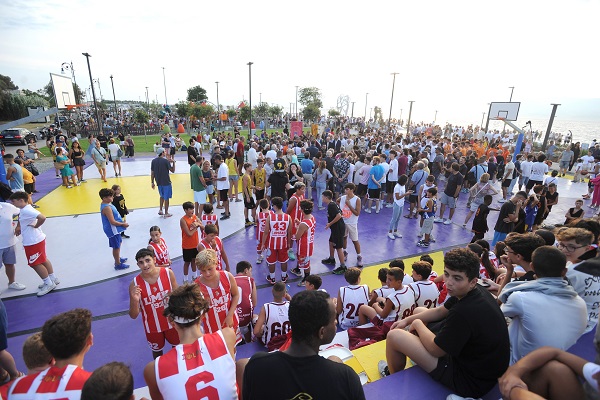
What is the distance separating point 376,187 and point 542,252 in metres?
7.69

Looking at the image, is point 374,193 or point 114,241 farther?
point 374,193

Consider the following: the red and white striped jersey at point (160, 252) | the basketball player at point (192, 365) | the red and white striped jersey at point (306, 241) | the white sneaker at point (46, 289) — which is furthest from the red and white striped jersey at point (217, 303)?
the white sneaker at point (46, 289)

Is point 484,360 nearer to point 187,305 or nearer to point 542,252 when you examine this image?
point 542,252

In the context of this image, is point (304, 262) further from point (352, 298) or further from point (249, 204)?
point (249, 204)

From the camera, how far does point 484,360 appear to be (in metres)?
2.20

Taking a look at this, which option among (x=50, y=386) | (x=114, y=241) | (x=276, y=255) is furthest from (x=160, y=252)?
(x=50, y=386)

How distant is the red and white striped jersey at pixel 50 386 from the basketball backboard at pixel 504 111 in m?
23.0

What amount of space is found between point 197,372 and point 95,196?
37.9 feet

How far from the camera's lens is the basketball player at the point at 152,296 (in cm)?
353

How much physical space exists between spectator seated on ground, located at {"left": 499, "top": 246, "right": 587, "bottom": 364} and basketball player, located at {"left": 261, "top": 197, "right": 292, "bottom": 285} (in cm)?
393

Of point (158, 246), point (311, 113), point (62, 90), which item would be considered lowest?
point (158, 246)

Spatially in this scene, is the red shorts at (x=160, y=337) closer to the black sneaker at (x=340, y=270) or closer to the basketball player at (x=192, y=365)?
the basketball player at (x=192, y=365)

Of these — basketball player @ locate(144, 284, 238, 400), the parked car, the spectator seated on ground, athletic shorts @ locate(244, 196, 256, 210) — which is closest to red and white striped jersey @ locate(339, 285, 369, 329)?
the spectator seated on ground

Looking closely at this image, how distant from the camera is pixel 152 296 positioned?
11.8ft
